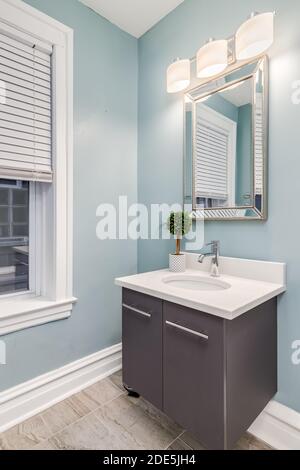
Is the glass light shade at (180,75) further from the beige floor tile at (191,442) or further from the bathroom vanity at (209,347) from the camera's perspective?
the beige floor tile at (191,442)

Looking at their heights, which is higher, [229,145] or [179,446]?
[229,145]

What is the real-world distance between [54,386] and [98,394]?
0.28m

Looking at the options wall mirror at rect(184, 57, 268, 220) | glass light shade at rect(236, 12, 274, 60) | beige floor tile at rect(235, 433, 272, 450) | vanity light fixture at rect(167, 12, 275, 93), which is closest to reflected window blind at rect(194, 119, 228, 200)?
wall mirror at rect(184, 57, 268, 220)

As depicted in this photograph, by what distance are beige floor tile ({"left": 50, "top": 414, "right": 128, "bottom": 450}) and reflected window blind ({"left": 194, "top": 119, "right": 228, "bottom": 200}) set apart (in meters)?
1.42

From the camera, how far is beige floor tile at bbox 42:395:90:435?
4.56 feet

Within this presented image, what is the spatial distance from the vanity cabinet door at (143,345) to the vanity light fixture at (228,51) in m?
1.31

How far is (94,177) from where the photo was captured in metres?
1.79

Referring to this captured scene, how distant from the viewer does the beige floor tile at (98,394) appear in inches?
61.4

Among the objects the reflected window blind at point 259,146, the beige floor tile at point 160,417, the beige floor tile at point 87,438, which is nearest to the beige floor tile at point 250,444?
the beige floor tile at point 160,417

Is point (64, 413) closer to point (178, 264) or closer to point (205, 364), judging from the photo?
point (205, 364)

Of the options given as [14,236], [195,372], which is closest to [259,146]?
[195,372]

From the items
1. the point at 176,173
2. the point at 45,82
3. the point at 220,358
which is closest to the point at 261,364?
the point at 220,358

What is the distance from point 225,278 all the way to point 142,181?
1.03m

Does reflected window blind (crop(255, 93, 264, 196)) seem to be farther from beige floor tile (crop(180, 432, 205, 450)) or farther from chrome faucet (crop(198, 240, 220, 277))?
beige floor tile (crop(180, 432, 205, 450))
